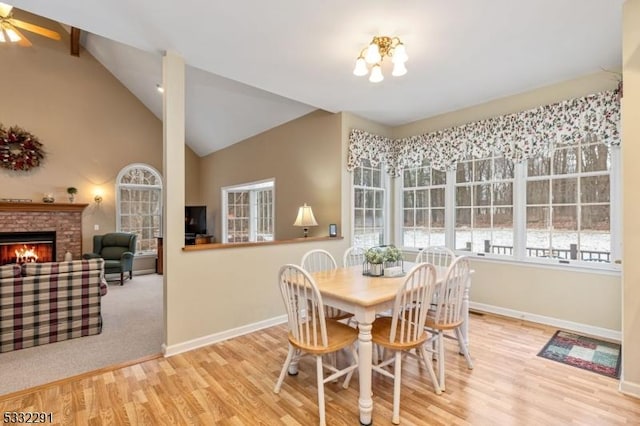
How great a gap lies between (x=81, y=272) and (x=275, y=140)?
11.1 ft

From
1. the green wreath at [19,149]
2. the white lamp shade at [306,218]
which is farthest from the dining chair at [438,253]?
the green wreath at [19,149]

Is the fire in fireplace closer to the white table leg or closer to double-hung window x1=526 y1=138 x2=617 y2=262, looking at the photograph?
the white table leg

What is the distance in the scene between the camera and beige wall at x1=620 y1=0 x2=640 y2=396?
7.12ft

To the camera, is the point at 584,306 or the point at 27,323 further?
the point at 584,306

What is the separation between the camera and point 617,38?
8.52 ft

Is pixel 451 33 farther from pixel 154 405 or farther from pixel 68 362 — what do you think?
pixel 68 362

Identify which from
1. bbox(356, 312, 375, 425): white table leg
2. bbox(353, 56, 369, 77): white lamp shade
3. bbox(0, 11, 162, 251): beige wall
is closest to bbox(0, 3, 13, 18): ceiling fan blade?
bbox(0, 11, 162, 251): beige wall

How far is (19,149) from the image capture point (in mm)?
5594

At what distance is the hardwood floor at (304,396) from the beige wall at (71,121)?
5.00 metres

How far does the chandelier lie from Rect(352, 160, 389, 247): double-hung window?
6.81ft

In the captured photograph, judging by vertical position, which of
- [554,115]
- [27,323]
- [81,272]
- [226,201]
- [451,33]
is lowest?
[27,323]

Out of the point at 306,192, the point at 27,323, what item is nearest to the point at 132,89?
the point at 306,192

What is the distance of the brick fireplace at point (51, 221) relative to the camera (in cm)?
543

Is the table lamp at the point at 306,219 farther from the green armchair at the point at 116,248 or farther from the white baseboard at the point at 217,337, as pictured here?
the green armchair at the point at 116,248
